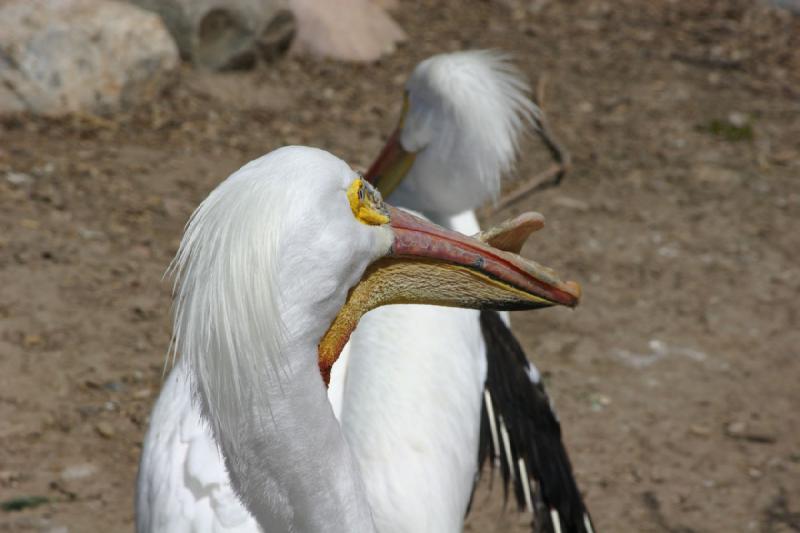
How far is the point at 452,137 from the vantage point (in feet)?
10.8

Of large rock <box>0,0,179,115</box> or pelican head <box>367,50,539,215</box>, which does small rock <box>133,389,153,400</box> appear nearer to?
pelican head <box>367,50,539,215</box>

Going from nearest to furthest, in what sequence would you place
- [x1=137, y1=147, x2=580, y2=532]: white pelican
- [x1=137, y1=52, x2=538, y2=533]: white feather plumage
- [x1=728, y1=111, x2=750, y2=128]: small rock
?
1. [x1=137, y1=147, x2=580, y2=532]: white pelican
2. [x1=137, y1=52, x2=538, y2=533]: white feather plumage
3. [x1=728, y1=111, x2=750, y2=128]: small rock

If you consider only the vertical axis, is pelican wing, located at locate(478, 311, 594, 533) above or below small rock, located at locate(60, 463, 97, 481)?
above

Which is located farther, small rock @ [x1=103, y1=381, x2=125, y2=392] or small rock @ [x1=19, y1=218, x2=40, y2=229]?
small rock @ [x1=19, y1=218, x2=40, y2=229]

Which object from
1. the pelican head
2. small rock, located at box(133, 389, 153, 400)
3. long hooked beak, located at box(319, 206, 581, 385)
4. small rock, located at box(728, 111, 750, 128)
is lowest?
small rock, located at box(728, 111, 750, 128)

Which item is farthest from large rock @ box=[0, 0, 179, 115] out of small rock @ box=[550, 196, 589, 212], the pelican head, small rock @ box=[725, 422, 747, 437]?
small rock @ box=[725, 422, 747, 437]

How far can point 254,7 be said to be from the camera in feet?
19.2

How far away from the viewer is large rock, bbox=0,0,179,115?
4957 millimetres

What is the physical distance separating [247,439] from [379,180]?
1.98 m

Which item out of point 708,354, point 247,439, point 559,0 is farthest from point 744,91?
point 247,439

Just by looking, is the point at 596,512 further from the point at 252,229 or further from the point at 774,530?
the point at 252,229

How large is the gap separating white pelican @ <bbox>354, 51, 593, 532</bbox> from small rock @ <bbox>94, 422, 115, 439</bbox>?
120cm

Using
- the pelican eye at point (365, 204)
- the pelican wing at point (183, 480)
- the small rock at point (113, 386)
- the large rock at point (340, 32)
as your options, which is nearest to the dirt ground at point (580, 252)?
the small rock at point (113, 386)

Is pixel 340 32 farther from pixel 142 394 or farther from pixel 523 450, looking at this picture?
pixel 523 450
